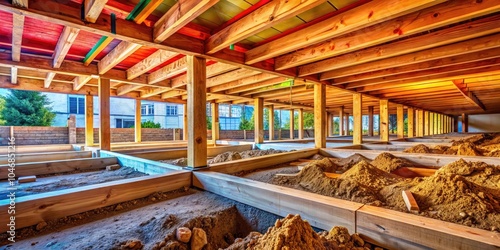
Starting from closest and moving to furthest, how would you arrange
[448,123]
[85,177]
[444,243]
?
[444,243]
[85,177]
[448,123]

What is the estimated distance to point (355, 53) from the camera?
3.19m

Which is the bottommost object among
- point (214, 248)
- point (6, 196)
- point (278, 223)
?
point (214, 248)

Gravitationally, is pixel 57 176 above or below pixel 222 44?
below

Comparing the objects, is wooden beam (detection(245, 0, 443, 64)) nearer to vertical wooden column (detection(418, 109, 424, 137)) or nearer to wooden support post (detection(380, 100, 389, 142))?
wooden support post (detection(380, 100, 389, 142))

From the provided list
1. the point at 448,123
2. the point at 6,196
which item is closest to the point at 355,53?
the point at 6,196

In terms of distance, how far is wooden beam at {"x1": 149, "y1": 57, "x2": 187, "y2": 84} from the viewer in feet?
11.7

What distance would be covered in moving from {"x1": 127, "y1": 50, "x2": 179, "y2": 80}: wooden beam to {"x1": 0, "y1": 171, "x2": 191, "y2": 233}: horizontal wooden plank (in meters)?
1.64

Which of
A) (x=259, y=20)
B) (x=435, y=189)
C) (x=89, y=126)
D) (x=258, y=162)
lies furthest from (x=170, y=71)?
(x=435, y=189)

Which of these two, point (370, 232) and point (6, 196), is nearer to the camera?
point (370, 232)

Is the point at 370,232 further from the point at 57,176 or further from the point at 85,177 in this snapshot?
the point at 57,176

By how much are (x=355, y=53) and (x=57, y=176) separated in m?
4.46

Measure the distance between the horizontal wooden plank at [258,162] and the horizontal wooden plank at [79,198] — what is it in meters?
0.64

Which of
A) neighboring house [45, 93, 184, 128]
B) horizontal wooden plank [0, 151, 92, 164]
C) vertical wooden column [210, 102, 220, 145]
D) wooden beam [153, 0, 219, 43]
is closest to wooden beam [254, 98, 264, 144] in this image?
vertical wooden column [210, 102, 220, 145]

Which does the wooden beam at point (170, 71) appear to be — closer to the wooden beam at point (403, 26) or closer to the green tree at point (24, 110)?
the wooden beam at point (403, 26)
